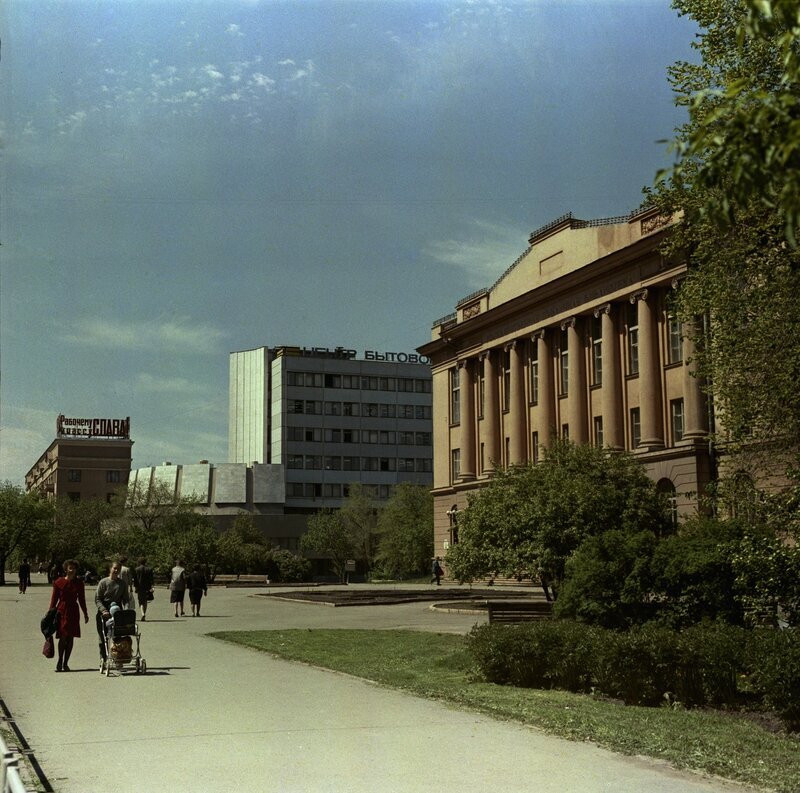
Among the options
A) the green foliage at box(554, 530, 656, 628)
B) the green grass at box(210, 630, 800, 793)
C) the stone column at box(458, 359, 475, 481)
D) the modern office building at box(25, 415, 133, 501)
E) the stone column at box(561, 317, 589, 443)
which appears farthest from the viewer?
the modern office building at box(25, 415, 133, 501)

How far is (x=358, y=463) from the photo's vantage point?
5266 inches

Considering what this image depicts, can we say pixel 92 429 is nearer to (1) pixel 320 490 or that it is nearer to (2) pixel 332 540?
(1) pixel 320 490

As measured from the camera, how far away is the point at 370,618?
3084 cm

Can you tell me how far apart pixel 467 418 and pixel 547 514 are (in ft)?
141

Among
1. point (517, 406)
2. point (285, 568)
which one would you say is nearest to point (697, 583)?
point (517, 406)

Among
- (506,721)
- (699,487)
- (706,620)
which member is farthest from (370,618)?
(699,487)

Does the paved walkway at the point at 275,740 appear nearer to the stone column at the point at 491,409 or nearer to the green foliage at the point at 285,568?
the stone column at the point at 491,409

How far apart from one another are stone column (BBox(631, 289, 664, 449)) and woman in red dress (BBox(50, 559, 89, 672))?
4132 cm

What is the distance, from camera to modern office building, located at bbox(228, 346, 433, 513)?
5162 inches

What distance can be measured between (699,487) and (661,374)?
24.2 feet

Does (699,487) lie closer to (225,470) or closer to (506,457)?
(506,457)

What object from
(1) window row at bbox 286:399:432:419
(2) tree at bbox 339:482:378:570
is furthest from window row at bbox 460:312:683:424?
(1) window row at bbox 286:399:432:419

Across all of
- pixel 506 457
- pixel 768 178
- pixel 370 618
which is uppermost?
pixel 506 457

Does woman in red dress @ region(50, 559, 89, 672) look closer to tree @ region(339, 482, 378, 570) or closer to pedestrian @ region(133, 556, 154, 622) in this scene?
pedestrian @ region(133, 556, 154, 622)
